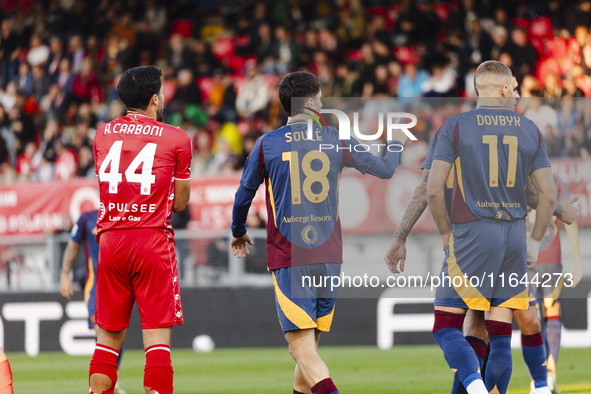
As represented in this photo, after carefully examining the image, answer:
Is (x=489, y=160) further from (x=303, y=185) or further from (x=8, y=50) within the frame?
(x=8, y=50)

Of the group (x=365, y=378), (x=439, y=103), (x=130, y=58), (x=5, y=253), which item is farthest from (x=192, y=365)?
(x=130, y=58)

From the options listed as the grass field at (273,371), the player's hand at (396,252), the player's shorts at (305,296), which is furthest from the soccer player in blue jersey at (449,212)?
the grass field at (273,371)

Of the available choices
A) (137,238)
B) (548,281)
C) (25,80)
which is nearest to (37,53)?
(25,80)

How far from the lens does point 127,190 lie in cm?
533

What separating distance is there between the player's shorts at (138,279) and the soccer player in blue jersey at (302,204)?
60 centimetres

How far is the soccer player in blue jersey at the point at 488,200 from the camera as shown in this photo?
5.51m

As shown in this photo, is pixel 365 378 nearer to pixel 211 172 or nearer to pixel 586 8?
pixel 211 172

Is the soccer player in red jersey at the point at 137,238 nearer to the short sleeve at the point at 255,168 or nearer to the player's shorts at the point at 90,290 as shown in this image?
Answer: the short sleeve at the point at 255,168

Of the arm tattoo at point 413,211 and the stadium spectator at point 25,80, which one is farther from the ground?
the stadium spectator at point 25,80

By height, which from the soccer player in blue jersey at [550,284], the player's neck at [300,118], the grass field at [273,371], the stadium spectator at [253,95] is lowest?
the grass field at [273,371]

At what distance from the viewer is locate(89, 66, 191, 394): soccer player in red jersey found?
208 inches

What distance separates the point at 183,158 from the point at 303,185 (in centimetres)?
72

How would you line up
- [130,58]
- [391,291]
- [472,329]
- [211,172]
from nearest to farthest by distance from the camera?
[472,329], [391,291], [211,172], [130,58]

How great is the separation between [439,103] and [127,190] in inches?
302
